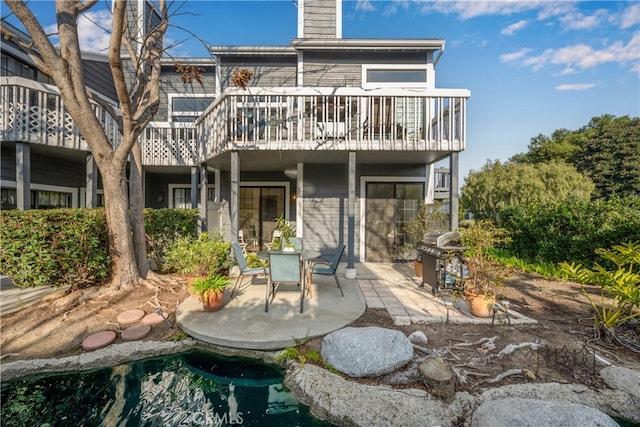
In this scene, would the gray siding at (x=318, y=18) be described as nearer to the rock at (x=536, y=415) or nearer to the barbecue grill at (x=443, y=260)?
the barbecue grill at (x=443, y=260)

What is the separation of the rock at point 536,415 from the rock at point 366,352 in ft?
2.43

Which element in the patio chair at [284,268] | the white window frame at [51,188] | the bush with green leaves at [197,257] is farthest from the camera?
the white window frame at [51,188]

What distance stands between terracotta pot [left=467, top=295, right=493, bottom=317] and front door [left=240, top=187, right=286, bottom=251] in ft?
18.7

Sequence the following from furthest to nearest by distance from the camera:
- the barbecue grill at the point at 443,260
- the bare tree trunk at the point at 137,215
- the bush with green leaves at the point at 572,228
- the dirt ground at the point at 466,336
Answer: the bush with green leaves at the point at 572,228, the bare tree trunk at the point at 137,215, the barbecue grill at the point at 443,260, the dirt ground at the point at 466,336

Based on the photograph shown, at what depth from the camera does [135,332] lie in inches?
128

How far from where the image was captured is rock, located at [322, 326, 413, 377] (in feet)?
8.32

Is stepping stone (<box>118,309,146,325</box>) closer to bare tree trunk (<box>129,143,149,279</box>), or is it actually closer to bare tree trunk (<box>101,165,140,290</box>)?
bare tree trunk (<box>101,165,140,290</box>)

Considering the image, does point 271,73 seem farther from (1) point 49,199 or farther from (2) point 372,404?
(2) point 372,404

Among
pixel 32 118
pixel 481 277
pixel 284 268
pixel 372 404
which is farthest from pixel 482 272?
pixel 32 118

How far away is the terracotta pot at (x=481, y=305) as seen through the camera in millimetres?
3568

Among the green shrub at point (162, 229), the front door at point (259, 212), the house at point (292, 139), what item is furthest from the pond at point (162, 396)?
the front door at point (259, 212)

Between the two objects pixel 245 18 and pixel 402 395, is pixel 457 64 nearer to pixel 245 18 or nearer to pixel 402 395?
pixel 245 18

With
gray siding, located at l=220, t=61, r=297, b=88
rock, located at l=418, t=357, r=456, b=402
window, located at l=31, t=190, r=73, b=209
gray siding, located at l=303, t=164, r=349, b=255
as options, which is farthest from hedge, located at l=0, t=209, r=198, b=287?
gray siding, located at l=220, t=61, r=297, b=88

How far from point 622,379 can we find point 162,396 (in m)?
4.22
